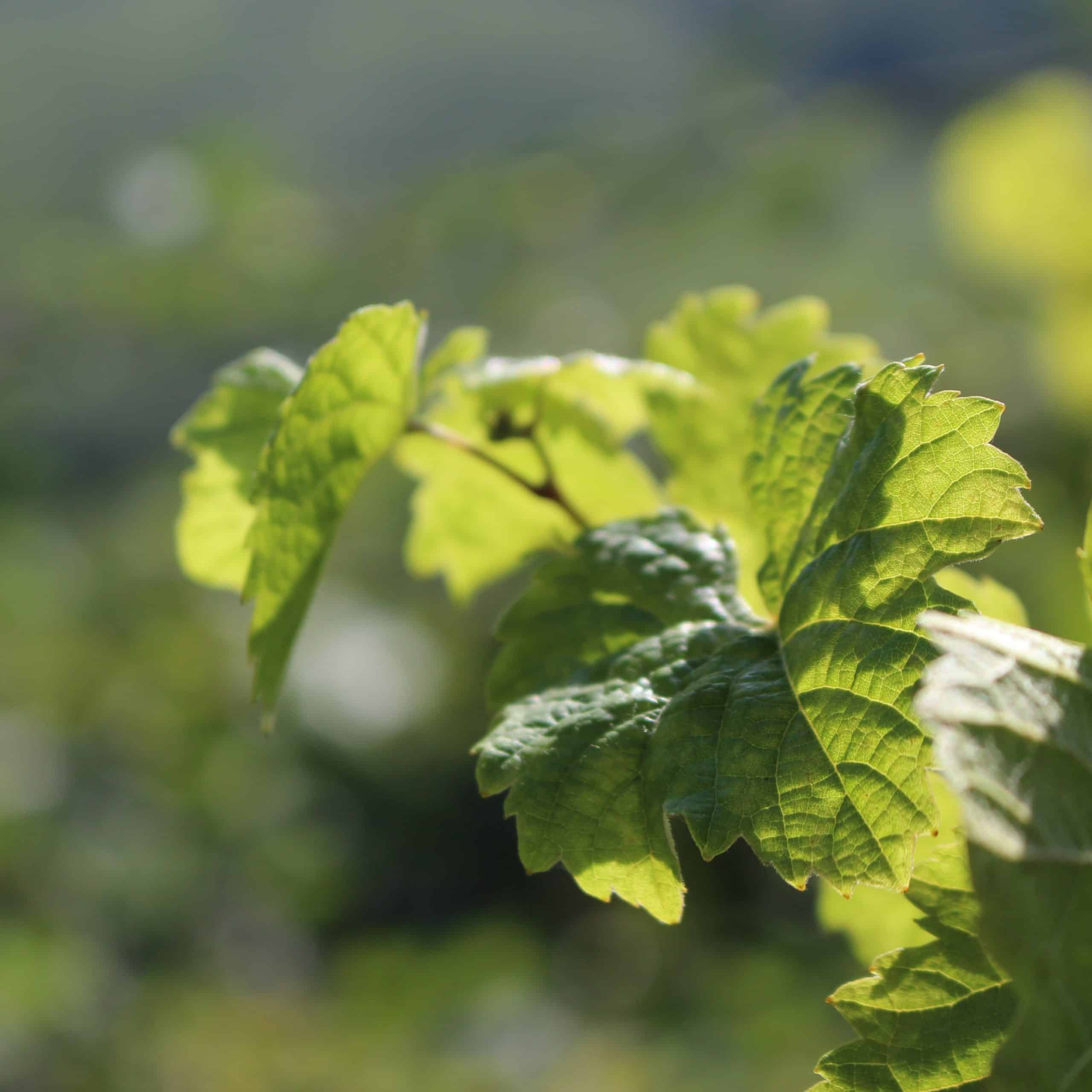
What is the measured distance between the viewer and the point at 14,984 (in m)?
2.57

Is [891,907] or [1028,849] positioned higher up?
[1028,849]

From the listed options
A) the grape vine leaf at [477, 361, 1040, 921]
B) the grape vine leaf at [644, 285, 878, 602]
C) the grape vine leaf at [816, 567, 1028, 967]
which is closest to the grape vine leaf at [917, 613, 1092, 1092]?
the grape vine leaf at [477, 361, 1040, 921]

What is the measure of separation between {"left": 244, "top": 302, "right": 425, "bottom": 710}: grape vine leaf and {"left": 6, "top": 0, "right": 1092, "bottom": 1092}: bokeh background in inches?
16.7

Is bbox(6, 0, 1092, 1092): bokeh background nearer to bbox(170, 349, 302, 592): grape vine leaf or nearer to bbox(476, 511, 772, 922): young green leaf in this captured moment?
bbox(476, 511, 772, 922): young green leaf

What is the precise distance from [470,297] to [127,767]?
2562 millimetres

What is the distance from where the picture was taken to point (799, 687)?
1.46 ft

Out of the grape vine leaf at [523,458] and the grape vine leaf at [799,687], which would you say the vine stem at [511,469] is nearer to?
the grape vine leaf at [523,458]

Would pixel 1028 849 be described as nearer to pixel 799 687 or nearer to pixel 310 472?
pixel 799 687

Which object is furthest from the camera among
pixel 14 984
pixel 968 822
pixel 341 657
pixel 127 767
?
pixel 341 657

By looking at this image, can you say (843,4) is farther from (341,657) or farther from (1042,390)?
(341,657)

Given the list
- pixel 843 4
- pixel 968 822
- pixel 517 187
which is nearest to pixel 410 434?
pixel 968 822

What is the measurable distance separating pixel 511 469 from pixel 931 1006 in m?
0.45

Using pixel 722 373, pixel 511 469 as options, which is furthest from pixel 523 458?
pixel 722 373

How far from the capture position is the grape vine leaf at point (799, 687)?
16.0 inches
